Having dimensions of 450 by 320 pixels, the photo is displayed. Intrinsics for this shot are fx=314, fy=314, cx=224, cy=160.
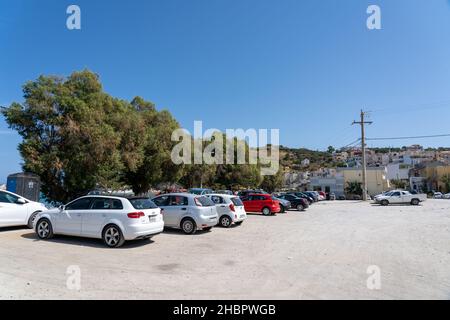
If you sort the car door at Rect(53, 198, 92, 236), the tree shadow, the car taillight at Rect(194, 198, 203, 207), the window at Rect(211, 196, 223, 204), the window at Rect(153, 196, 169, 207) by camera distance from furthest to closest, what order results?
the window at Rect(211, 196, 223, 204)
the window at Rect(153, 196, 169, 207)
the car taillight at Rect(194, 198, 203, 207)
the car door at Rect(53, 198, 92, 236)
the tree shadow

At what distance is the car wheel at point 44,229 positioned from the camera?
1038 cm

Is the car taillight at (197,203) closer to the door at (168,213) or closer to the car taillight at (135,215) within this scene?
the door at (168,213)

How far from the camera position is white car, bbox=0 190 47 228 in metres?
11.5

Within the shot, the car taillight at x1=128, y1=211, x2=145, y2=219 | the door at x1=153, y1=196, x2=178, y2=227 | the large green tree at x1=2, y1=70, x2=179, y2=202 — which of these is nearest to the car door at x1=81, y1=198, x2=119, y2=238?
the car taillight at x1=128, y1=211, x2=145, y2=219

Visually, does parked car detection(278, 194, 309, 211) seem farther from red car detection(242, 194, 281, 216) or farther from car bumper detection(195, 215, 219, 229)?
car bumper detection(195, 215, 219, 229)

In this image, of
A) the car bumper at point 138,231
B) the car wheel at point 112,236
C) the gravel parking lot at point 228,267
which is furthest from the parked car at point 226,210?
the car wheel at point 112,236

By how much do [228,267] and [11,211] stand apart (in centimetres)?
910

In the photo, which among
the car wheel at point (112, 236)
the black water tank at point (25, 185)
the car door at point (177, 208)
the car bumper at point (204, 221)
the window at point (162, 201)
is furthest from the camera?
the black water tank at point (25, 185)

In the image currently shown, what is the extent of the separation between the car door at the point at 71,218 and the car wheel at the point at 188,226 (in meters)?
3.84

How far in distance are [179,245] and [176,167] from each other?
21.4m

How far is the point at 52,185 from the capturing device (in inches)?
693

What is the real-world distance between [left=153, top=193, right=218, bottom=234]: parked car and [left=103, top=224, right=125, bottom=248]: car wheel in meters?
3.42
